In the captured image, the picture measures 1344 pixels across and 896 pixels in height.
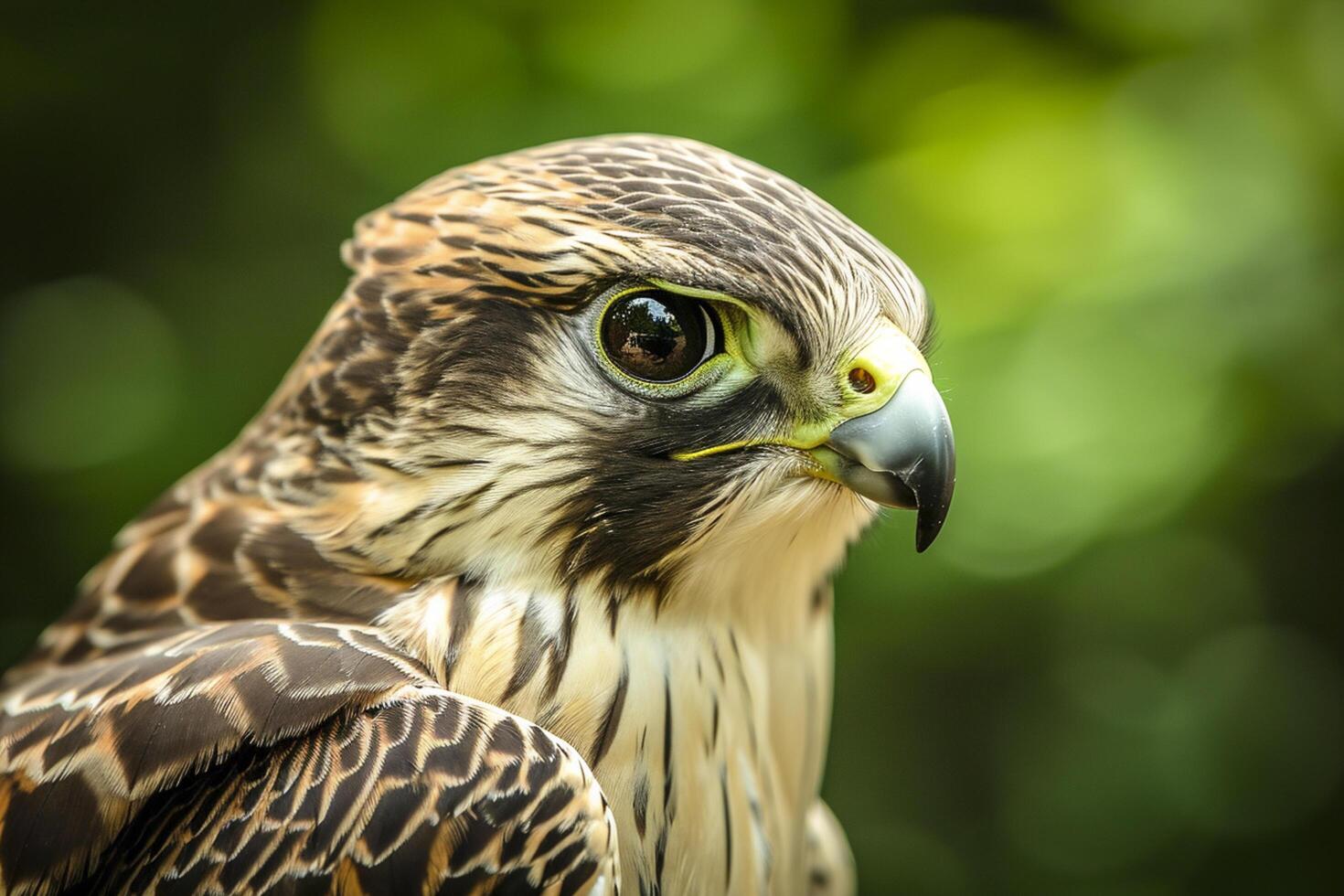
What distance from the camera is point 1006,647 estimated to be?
3.56 m

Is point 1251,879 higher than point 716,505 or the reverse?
the reverse

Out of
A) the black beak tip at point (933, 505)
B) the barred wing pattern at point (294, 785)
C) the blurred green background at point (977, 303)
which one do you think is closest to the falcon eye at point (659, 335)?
the black beak tip at point (933, 505)

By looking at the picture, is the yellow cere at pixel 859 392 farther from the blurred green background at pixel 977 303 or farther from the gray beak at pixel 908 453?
the blurred green background at pixel 977 303

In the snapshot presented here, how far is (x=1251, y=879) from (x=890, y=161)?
90.2 inches

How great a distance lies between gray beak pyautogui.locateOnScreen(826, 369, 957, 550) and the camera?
1.60m

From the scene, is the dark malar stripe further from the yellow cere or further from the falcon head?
the yellow cere

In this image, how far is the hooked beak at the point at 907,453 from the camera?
160cm

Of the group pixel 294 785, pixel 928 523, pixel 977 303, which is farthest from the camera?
pixel 977 303

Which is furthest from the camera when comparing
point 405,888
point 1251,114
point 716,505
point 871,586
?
point 1251,114

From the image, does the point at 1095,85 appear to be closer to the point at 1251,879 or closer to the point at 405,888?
the point at 1251,879

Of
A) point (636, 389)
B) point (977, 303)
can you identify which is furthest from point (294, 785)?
point (977, 303)

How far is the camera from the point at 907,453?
5.29 feet

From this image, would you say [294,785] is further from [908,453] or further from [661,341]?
[908,453]

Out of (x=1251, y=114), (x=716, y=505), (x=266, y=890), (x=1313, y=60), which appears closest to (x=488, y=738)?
(x=266, y=890)
